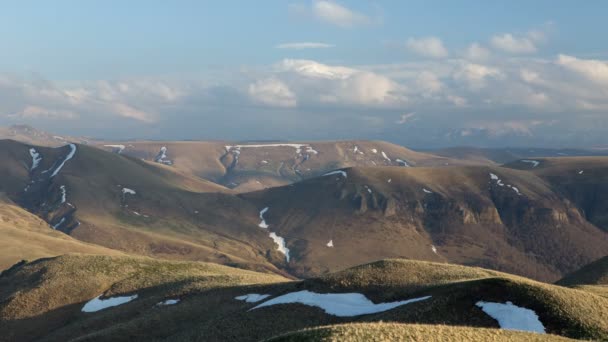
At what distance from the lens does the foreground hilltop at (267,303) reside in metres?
47.3

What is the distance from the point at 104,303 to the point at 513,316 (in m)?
67.4

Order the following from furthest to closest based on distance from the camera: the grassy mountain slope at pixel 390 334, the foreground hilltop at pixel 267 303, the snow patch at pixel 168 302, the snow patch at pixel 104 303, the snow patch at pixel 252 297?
the snow patch at pixel 104 303 < the snow patch at pixel 168 302 < the snow patch at pixel 252 297 < the foreground hilltop at pixel 267 303 < the grassy mountain slope at pixel 390 334

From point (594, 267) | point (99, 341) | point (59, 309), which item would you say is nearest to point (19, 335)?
point (59, 309)

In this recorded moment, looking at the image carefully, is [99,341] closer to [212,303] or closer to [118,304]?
[212,303]

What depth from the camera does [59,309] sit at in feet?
320

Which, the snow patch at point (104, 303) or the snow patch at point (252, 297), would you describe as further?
the snow patch at point (104, 303)

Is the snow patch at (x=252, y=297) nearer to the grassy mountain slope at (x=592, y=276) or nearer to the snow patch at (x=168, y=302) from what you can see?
the snow patch at (x=168, y=302)

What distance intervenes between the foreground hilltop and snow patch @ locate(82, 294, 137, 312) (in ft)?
0.78

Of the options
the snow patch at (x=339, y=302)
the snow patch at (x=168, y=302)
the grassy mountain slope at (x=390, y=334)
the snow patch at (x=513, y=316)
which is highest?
the grassy mountain slope at (x=390, y=334)

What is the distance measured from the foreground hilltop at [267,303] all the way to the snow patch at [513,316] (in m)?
0.08

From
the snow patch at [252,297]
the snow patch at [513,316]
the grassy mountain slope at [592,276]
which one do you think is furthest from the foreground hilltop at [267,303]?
the grassy mountain slope at [592,276]

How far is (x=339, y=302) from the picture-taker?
214ft

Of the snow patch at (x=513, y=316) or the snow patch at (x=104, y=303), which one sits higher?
the snow patch at (x=513, y=316)

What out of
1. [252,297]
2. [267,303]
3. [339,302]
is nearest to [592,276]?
[339,302]
